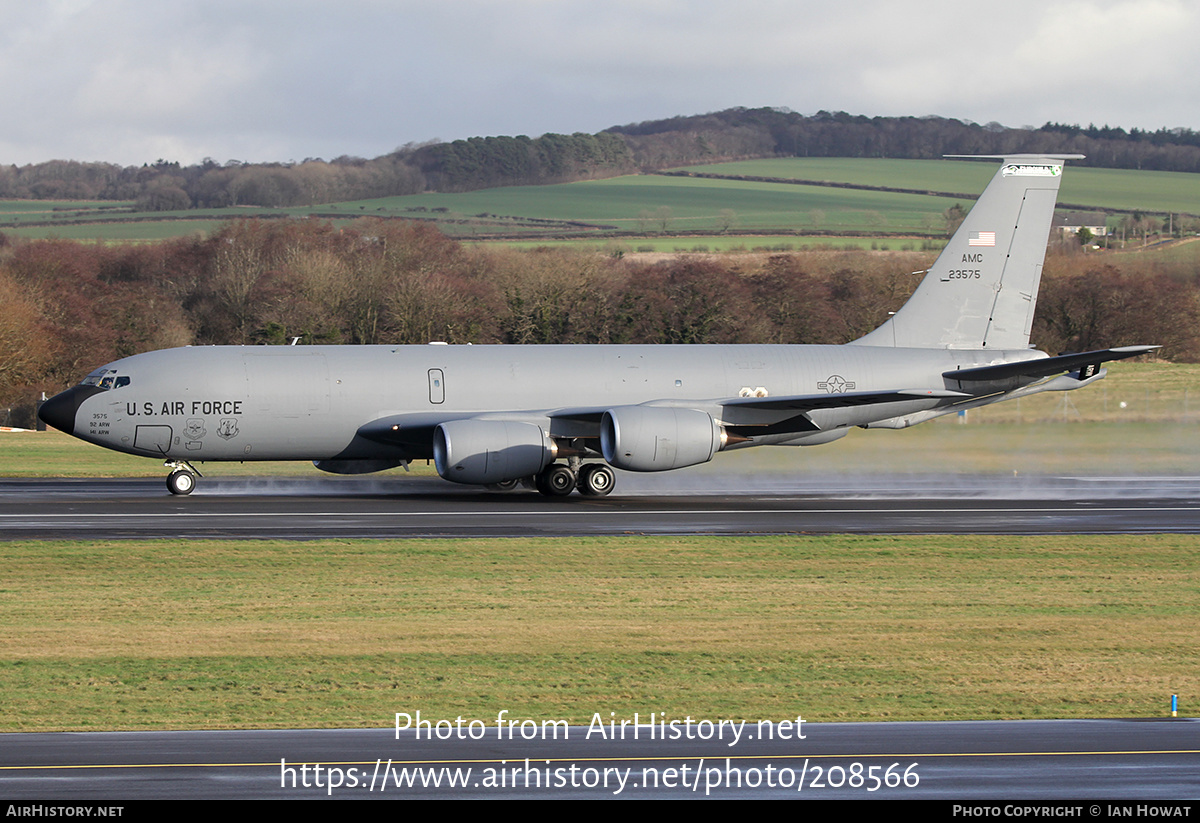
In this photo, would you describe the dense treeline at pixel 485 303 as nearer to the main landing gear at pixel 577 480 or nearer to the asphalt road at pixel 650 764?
the main landing gear at pixel 577 480

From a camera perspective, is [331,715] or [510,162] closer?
[331,715]

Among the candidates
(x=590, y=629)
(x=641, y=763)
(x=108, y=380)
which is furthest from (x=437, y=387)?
(x=641, y=763)

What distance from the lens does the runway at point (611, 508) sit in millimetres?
25203

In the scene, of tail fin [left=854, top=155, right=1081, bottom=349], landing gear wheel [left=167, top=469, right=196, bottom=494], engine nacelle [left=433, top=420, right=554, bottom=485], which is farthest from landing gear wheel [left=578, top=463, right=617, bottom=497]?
landing gear wheel [left=167, top=469, right=196, bottom=494]

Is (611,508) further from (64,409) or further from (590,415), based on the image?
(64,409)

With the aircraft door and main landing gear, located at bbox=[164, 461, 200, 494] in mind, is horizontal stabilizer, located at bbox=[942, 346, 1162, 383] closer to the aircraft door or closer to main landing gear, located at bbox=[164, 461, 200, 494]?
the aircraft door

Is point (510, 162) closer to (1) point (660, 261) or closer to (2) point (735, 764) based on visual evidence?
(1) point (660, 261)

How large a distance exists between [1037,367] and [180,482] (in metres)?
21.0

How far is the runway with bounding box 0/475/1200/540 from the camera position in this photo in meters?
25.2

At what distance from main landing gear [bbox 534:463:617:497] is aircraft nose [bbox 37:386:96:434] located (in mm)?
10784

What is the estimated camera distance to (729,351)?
3475 cm

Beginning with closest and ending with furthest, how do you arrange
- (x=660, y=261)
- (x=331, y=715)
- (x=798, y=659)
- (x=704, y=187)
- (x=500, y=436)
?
(x=331, y=715) < (x=798, y=659) < (x=500, y=436) < (x=660, y=261) < (x=704, y=187)

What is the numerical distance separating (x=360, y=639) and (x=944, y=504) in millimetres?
18611

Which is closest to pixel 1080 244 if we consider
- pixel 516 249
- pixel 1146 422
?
pixel 516 249
